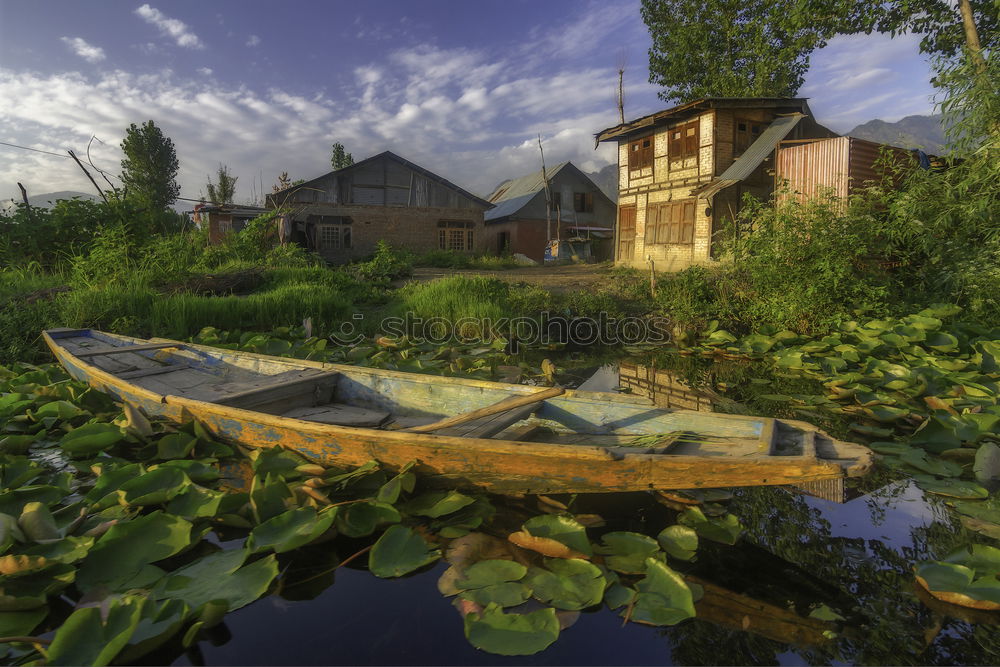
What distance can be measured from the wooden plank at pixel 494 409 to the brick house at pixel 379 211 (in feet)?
55.3

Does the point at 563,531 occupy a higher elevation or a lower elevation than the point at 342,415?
lower

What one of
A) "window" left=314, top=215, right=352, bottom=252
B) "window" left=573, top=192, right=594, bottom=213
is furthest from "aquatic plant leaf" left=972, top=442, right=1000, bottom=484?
"window" left=573, top=192, right=594, bottom=213

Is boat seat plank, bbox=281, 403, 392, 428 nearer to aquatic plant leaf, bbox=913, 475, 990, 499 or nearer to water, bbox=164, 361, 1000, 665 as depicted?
water, bbox=164, 361, 1000, 665

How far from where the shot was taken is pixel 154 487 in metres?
2.59

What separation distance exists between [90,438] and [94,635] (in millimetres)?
1919

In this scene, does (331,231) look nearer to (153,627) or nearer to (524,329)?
(524,329)

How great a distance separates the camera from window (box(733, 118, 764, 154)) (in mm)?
14688

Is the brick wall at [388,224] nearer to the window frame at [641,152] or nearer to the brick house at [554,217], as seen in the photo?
the brick house at [554,217]

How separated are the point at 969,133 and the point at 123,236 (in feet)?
43.7

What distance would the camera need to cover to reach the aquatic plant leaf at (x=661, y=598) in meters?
1.89

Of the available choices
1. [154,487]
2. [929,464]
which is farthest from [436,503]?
[929,464]

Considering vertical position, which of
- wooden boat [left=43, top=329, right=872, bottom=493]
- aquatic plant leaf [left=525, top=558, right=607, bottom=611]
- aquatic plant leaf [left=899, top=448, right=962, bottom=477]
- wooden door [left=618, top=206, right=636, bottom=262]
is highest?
wooden door [left=618, top=206, right=636, bottom=262]

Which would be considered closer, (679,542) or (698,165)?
(679,542)

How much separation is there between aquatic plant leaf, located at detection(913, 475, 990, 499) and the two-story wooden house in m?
10.7
